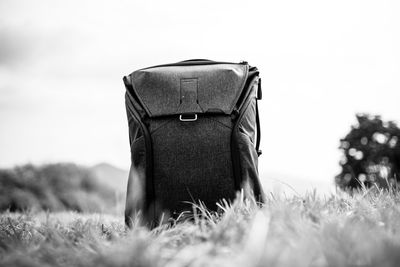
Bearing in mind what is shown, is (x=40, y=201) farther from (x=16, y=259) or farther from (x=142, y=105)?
(x=16, y=259)

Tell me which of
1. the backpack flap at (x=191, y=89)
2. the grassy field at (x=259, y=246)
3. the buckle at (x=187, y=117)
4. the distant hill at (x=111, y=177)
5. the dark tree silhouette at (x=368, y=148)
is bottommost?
the dark tree silhouette at (x=368, y=148)

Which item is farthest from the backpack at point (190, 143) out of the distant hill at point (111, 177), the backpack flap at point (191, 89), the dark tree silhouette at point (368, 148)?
the dark tree silhouette at point (368, 148)

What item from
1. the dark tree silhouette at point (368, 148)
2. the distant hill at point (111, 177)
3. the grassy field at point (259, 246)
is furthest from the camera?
the dark tree silhouette at point (368, 148)

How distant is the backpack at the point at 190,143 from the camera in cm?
246

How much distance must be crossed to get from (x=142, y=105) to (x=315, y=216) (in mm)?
1470

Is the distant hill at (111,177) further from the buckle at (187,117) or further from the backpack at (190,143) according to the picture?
the buckle at (187,117)

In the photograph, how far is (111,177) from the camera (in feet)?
38.1

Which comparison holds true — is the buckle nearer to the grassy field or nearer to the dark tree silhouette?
the grassy field

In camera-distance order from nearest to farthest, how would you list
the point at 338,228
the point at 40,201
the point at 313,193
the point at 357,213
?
the point at 338,228, the point at 357,213, the point at 313,193, the point at 40,201

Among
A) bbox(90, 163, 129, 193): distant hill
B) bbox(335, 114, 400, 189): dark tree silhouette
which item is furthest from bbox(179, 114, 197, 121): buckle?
bbox(335, 114, 400, 189): dark tree silhouette

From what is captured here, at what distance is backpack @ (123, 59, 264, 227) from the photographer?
246 cm

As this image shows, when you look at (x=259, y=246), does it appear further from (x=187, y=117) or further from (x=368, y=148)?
(x=368, y=148)

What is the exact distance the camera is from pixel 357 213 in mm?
1699

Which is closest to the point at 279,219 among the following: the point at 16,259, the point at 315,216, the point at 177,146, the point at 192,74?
the point at 315,216
